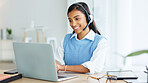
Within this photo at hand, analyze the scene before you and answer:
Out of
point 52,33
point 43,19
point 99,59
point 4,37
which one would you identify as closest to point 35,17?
point 43,19

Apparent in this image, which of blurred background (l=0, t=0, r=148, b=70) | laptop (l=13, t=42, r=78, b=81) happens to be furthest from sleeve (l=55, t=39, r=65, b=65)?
blurred background (l=0, t=0, r=148, b=70)

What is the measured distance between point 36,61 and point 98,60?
62cm

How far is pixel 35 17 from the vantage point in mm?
5723

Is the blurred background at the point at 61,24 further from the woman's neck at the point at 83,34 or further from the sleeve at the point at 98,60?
the sleeve at the point at 98,60

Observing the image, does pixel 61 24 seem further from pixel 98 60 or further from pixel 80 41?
pixel 98 60

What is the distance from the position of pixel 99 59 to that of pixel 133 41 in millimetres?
3545

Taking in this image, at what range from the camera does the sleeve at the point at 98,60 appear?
1.81 meters

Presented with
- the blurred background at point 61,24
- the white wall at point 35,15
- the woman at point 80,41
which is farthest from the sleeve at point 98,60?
the white wall at point 35,15

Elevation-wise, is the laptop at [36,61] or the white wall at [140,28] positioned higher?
the white wall at [140,28]

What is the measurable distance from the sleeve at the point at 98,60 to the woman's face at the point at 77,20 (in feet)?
0.81

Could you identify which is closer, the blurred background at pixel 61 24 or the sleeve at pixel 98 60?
the sleeve at pixel 98 60

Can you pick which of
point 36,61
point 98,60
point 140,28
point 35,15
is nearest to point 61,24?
point 35,15

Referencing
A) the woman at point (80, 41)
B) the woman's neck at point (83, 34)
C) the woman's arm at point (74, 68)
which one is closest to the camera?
the woman's arm at point (74, 68)

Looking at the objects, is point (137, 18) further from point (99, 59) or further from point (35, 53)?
point (35, 53)
